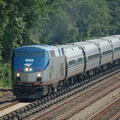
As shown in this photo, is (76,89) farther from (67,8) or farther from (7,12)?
(67,8)

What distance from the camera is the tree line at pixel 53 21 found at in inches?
1282

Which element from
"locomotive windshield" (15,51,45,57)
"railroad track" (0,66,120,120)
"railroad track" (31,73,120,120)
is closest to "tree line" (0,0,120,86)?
"locomotive windshield" (15,51,45,57)

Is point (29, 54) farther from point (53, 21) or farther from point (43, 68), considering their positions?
point (53, 21)

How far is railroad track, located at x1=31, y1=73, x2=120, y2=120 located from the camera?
19047 millimetres

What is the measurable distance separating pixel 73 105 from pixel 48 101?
182 cm

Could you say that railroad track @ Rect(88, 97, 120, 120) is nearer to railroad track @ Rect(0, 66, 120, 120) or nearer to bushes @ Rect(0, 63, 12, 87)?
railroad track @ Rect(0, 66, 120, 120)

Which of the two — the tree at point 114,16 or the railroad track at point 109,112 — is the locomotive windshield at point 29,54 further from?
the tree at point 114,16

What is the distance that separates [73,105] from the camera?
21938mm

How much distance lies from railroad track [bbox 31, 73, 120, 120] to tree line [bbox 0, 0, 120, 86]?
9.13 metres

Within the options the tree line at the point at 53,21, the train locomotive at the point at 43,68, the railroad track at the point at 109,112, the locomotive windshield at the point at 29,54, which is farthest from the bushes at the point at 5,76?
the railroad track at the point at 109,112

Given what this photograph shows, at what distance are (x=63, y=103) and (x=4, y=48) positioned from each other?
13454 millimetres

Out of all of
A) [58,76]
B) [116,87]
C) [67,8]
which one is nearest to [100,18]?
[67,8]

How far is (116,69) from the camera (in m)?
38.9

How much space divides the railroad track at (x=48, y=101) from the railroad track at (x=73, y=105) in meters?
0.60
